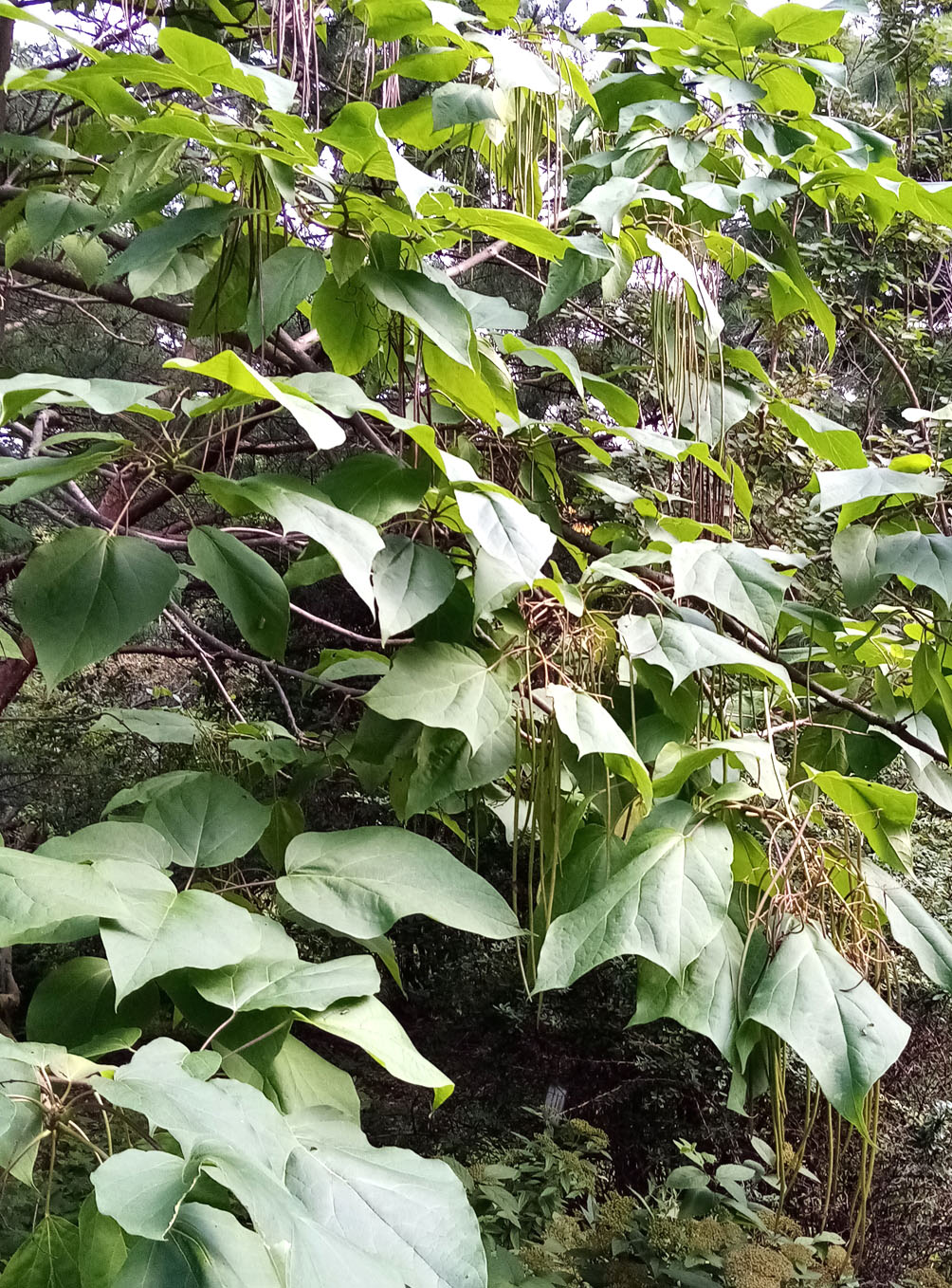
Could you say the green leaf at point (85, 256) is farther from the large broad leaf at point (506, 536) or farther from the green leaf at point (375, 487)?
the large broad leaf at point (506, 536)

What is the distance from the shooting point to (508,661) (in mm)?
599

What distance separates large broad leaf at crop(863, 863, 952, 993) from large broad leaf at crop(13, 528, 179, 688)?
45 cm

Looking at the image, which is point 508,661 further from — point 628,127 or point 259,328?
point 628,127

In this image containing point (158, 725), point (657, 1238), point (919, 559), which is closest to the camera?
point (919, 559)

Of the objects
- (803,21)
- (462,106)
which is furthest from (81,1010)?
(803,21)

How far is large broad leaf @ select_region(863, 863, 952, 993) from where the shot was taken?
0.58 m

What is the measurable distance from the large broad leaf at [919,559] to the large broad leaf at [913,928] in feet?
0.59

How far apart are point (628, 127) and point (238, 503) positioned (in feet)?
1.39

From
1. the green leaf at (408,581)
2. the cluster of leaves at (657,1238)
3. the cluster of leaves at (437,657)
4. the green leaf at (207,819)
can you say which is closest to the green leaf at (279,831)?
the cluster of leaves at (437,657)

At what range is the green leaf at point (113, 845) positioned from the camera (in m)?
0.50

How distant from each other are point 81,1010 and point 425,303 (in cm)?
42

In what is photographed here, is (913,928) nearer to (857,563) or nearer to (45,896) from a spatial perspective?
(857,563)

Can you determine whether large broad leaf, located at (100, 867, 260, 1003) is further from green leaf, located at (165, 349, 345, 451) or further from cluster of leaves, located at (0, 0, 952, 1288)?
green leaf, located at (165, 349, 345, 451)

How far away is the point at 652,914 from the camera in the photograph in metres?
0.50
